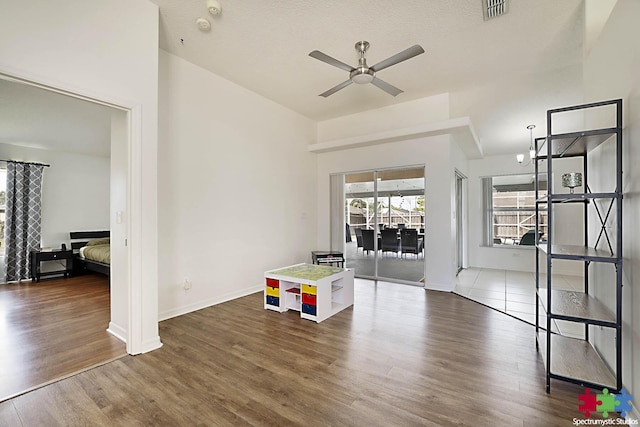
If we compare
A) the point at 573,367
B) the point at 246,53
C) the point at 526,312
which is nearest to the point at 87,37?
the point at 246,53

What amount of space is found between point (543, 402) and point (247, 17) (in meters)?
4.06

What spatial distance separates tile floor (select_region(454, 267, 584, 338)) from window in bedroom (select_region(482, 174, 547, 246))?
36.4 inches

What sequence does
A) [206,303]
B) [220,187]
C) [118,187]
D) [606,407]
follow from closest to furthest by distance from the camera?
[606,407] < [118,187] < [206,303] < [220,187]

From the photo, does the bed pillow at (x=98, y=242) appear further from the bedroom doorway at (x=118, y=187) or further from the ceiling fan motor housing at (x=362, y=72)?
the ceiling fan motor housing at (x=362, y=72)

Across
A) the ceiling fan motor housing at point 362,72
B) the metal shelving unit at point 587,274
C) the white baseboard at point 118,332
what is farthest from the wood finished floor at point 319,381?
the ceiling fan motor housing at point 362,72

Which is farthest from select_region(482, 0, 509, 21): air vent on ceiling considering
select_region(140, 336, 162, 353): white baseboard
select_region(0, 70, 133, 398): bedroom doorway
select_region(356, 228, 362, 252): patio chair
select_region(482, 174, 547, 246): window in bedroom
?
select_region(482, 174, 547, 246): window in bedroom

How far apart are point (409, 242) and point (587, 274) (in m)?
3.56

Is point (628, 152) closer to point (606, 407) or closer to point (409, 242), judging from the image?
point (606, 407)

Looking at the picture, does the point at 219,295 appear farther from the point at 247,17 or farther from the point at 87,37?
the point at 247,17

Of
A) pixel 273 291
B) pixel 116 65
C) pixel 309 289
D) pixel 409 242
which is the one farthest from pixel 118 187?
pixel 409 242

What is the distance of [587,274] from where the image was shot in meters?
2.58

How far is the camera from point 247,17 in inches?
113

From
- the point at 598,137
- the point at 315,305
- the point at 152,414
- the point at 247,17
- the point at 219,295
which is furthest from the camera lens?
the point at 219,295

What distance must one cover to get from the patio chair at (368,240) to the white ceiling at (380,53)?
247cm
